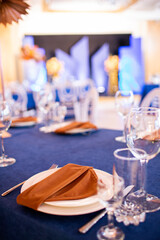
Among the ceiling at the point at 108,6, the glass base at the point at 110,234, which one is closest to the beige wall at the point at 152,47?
the ceiling at the point at 108,6

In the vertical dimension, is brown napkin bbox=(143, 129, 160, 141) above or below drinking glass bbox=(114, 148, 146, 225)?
above

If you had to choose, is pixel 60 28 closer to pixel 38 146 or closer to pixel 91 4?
pixel 91 4

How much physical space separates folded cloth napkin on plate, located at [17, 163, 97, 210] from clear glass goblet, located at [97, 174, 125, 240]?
12cm

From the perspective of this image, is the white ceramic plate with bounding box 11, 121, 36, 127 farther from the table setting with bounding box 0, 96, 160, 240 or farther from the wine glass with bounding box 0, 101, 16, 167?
the table setting with bounding box 0, 96, 160, 240

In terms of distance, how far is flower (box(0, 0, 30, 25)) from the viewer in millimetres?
1327

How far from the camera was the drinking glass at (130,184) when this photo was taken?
1.76 ft

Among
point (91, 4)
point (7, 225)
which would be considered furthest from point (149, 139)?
point (91, 4)

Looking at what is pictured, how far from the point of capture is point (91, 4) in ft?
22.5

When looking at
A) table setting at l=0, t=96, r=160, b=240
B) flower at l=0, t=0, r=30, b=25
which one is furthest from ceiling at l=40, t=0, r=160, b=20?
table setting at l=0, t=96, r=160, b=240

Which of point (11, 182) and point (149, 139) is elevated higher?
point (149, 139)

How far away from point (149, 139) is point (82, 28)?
862 cm

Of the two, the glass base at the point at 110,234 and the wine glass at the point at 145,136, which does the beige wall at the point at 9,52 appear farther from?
the glass base at the point at 110,234

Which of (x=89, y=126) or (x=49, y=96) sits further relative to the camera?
(x=49, y=96)

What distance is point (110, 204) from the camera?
0.49 meters
